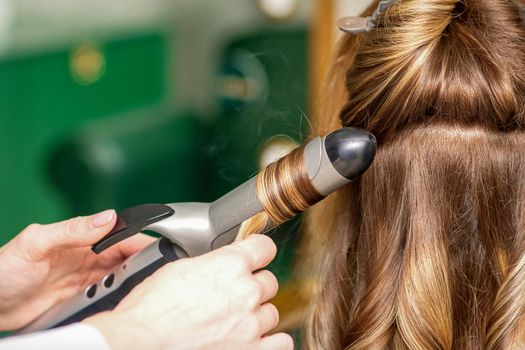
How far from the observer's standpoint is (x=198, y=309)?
71 centimetres

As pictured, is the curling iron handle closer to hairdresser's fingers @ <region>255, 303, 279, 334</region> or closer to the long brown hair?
hairdresser's fingers @ <region>255, 303, 279, 334</region>

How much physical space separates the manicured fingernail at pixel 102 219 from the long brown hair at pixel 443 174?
0.26 meters

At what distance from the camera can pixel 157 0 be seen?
2.19 meters

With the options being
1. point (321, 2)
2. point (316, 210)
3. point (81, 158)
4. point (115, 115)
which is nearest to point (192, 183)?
point (115, 115)

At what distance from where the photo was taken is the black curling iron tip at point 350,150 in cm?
69

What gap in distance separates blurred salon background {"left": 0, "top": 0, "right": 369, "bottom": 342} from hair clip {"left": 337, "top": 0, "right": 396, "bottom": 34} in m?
0.80

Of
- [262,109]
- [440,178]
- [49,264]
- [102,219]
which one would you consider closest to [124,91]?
[262,109]

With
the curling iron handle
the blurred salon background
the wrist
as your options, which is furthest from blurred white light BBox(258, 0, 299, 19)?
the wrist

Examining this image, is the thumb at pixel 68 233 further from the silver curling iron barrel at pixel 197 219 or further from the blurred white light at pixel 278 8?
the blurred white light at pixel 278 8

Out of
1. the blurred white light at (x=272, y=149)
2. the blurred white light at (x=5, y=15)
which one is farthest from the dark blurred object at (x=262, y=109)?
the blurred white light at (x=5, y=15)

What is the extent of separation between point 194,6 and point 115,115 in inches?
15.3

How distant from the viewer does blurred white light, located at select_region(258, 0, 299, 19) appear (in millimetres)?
1942

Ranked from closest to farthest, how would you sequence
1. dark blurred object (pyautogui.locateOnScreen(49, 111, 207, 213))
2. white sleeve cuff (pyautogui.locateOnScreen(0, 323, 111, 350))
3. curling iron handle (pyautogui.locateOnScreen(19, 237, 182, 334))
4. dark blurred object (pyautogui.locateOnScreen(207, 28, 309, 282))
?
white sleeve cuff (pyautogui.locateOnScreen(0, 323, 111, 350)), curling iron handle (pyautogui.locateOnScreen(19, 237, 182, 334)), dark blurred object (pyautogui.locateOnScreen(207, 28, 309, 282)), dark blurred object (pyautogui.locateOnScreen(49, 111, 207, 213))

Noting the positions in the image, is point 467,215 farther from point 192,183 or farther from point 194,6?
point 194,6
